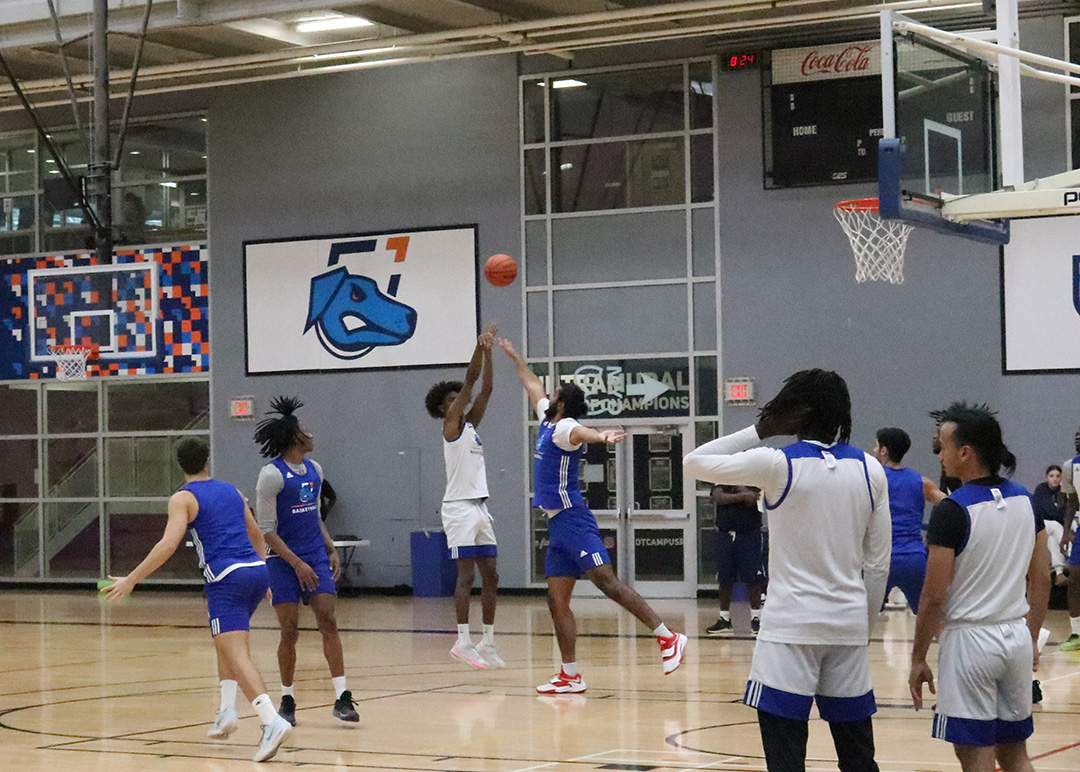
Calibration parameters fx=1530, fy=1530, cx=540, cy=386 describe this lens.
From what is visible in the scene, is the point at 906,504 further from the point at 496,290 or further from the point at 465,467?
the point at 496,290

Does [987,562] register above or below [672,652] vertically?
above

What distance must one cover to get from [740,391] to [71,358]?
8530 millimetres

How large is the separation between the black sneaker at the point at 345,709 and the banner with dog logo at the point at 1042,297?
9.86m

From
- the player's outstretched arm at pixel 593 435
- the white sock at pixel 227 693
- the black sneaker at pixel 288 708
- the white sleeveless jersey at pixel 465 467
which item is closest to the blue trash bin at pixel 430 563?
the white sleeveless jersey at pixel 465 467

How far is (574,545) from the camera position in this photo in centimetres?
965

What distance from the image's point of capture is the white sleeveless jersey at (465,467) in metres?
11.1

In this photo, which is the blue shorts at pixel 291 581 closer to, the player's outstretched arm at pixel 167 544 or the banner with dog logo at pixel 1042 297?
the player's outstretched arm at pixel 167 544

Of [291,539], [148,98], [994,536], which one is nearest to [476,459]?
[291,539]

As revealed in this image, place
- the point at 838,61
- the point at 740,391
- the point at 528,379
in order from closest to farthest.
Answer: the point at 528,379, the point at 838,61, the point at 740,391

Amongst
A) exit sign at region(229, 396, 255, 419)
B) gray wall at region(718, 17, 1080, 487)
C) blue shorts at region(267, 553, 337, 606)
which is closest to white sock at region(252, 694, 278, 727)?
blue shorts at region(267, 553, 337, 606)

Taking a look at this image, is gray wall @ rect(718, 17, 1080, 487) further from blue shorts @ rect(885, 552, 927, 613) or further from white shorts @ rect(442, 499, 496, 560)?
blue shorts @ rect(885, 552, 927, 613)

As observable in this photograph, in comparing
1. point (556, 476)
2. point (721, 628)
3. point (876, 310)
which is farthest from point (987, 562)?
point (876, 310)

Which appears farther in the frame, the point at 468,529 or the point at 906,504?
the point at 468,529

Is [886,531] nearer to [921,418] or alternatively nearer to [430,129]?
[921,418]
